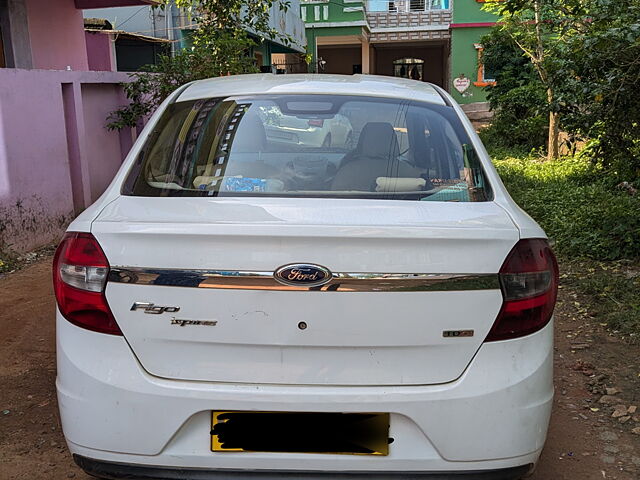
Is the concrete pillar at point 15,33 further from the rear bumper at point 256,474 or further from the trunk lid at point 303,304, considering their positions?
the rear bumper at point 256,474

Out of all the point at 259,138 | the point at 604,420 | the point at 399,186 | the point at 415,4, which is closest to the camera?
the point at 399,186

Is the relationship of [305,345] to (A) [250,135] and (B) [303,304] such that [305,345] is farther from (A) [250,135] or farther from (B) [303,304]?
(A) [250,135]

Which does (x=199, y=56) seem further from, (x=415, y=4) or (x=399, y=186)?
(x=415, y=4)

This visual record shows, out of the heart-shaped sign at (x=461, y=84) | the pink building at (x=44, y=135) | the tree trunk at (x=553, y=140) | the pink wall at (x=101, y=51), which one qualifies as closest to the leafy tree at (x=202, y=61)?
the pink building at (x=44, y=135)

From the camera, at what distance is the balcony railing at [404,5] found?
28.1m

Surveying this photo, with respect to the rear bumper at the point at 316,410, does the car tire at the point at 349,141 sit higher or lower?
higher

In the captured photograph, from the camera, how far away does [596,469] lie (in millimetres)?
2873

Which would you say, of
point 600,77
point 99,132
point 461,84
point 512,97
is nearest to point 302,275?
point 600,77

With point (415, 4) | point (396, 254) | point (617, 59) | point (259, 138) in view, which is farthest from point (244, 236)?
point (415, 4)

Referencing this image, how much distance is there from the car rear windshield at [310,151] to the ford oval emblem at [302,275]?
44 cm

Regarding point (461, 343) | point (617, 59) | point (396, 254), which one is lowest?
point (461, 343)

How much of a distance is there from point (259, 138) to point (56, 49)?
8419 mm

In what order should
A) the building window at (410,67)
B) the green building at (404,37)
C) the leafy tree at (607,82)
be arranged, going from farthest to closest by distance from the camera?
the building window at (410,67), the green building at (404,37), the leafy tree at (607,82)

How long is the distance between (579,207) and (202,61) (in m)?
4.78
